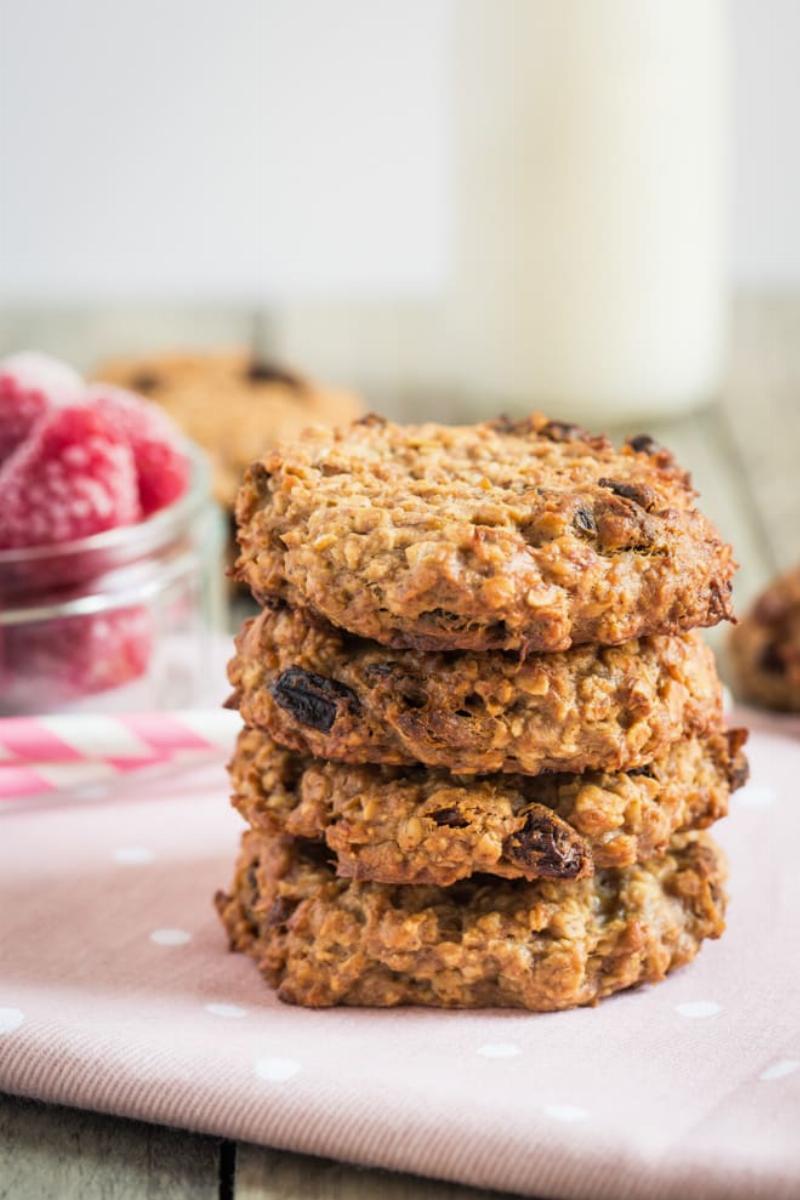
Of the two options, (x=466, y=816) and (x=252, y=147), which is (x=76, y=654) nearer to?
(x=466, y=816)

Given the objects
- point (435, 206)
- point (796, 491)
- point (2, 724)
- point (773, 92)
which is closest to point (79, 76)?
point (435, 206)

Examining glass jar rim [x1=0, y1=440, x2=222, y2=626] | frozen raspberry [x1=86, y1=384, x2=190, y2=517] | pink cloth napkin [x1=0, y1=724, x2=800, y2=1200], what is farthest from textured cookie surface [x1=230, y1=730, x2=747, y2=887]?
frozen raspberry [x1=86, y1=384, x2=190, y2=517]

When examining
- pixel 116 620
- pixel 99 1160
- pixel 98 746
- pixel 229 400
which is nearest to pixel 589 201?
pixel 229 400

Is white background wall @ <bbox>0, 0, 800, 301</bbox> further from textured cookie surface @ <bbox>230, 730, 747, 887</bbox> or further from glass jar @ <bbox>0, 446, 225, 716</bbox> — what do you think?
textured cookie surface @ <bbox>230, 730, 747, 887</bbox>

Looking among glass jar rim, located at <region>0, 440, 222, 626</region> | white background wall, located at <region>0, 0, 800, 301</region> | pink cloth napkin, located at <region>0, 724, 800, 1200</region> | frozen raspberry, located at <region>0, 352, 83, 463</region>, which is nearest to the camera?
pink cloth napkin, located at <region>0, 724, 800, 1200</region>

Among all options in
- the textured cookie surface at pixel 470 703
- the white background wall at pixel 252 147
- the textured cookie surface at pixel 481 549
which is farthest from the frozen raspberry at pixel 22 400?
the white background wall at pixel 252 147
